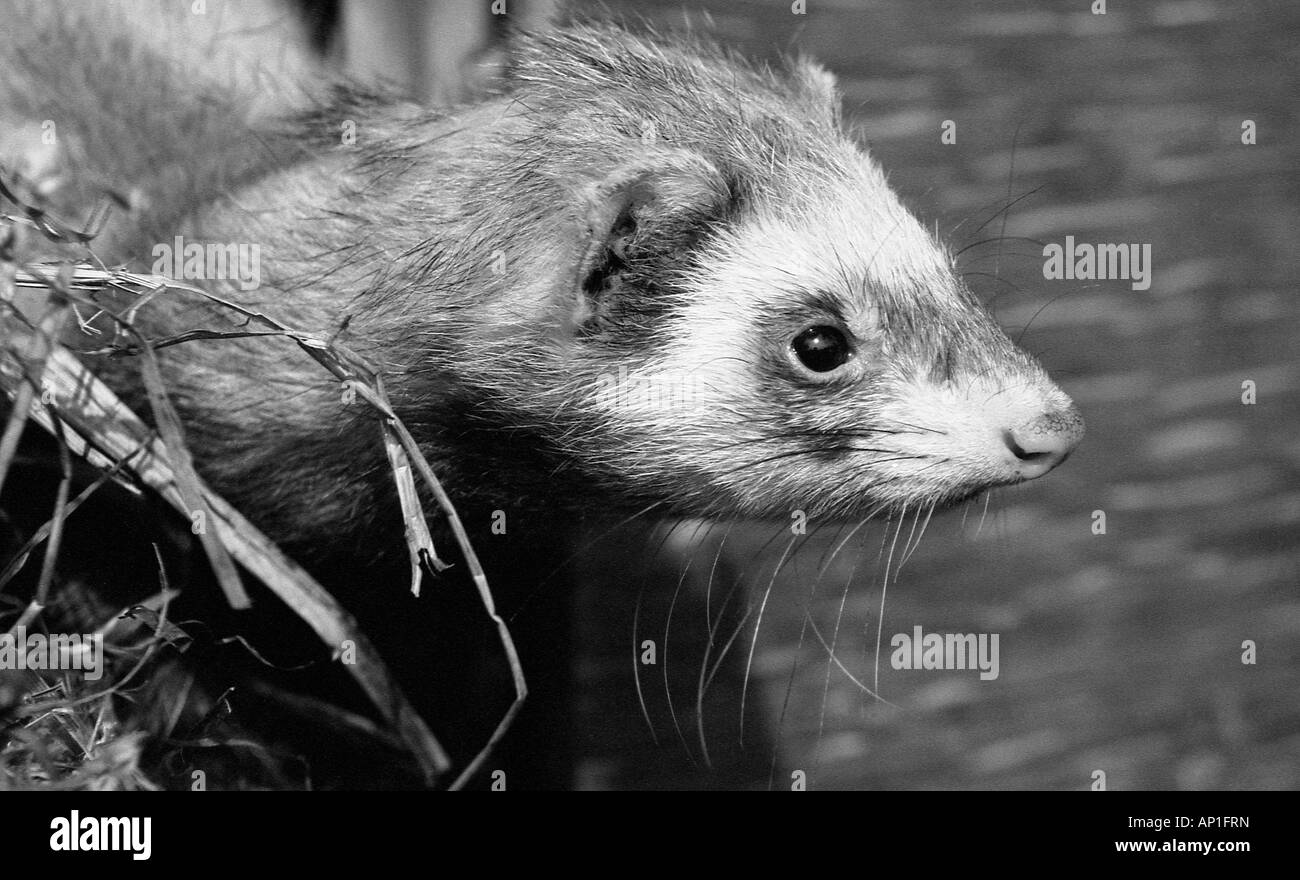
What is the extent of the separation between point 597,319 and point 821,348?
0.22 meters

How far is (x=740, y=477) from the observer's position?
4.08ft

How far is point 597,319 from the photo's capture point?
1193 mm

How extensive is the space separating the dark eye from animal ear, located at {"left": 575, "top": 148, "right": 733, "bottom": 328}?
0.14m

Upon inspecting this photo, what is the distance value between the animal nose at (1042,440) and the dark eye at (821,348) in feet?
0.57

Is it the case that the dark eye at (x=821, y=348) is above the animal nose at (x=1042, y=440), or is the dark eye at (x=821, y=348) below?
above

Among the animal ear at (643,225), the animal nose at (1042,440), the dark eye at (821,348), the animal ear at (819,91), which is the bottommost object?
the animal nose at (1042,440)

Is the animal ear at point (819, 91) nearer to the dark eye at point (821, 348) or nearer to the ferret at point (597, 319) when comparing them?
the ferret at point (597, 319)

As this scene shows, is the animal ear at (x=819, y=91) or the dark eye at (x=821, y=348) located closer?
the dark eye at (x=821, y=348)

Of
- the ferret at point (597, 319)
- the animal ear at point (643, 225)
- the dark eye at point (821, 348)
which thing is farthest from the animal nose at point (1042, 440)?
the animal ear at point (643, 225)

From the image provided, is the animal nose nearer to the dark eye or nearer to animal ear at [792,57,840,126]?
the dark eye

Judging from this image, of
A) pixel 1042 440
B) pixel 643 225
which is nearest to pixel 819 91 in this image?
pixel 643 225

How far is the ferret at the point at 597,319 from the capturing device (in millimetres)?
1188

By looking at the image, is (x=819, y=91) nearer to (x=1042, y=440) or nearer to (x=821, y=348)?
(x=821, y=348)
